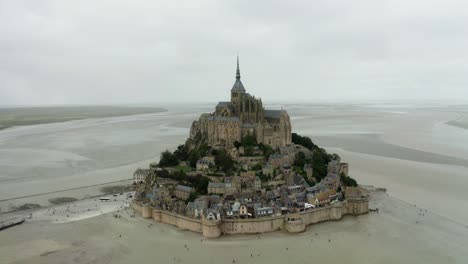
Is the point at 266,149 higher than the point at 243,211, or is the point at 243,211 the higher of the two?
the point at 266,149

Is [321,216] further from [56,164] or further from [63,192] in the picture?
[56,164]

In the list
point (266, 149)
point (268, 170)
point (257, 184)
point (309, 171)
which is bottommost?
point (257, 184)

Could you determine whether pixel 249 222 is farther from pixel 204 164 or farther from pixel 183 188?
pixel 204 164

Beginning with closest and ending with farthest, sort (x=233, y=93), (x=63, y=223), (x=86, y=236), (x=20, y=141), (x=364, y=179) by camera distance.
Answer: (x=86, y=236)
(x=63, y=223)
(x=364, y=179)
(x=233, y=93)
(x=20, y=141)

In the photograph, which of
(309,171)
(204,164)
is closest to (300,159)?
(309,171)

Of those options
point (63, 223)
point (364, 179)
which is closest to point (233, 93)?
point (364, 179)

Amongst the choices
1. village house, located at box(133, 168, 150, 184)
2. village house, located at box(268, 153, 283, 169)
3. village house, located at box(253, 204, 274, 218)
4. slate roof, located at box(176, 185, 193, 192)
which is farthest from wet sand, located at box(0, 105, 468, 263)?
village house, located at box(268, 153, 283, 169)
